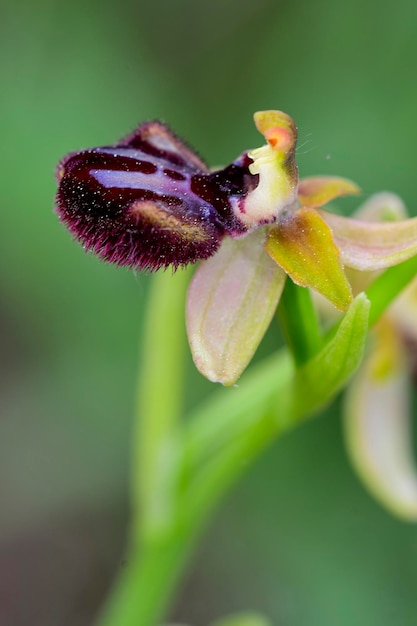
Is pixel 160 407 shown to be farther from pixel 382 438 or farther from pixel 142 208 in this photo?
pixel 142 208

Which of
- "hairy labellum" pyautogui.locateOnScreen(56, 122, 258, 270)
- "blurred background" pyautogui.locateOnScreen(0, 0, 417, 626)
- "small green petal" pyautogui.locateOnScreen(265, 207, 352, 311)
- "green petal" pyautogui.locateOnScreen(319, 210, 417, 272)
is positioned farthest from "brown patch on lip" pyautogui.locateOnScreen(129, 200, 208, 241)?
"blurred background" pyautogui.locateOnScreen(0, 0, 417, 626)

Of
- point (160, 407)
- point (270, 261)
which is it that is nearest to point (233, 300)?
point (270, 261)

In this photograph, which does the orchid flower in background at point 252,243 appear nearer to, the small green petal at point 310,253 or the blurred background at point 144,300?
the small green petal at point 310,253

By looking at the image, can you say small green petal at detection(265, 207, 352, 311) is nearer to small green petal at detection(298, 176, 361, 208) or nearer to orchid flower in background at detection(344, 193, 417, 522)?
small green petal at detection(298, 176, 361, 208)

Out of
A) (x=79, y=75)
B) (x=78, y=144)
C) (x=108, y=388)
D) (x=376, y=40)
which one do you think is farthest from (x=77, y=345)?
(x=376, y=40)

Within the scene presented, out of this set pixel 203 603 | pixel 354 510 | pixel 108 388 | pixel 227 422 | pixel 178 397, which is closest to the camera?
pixel 227 422

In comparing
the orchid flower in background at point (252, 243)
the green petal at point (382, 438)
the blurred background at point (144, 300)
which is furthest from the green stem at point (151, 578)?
the blurred background at point (144, 300)

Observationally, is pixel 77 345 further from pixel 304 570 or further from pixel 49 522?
pixel 304 570
